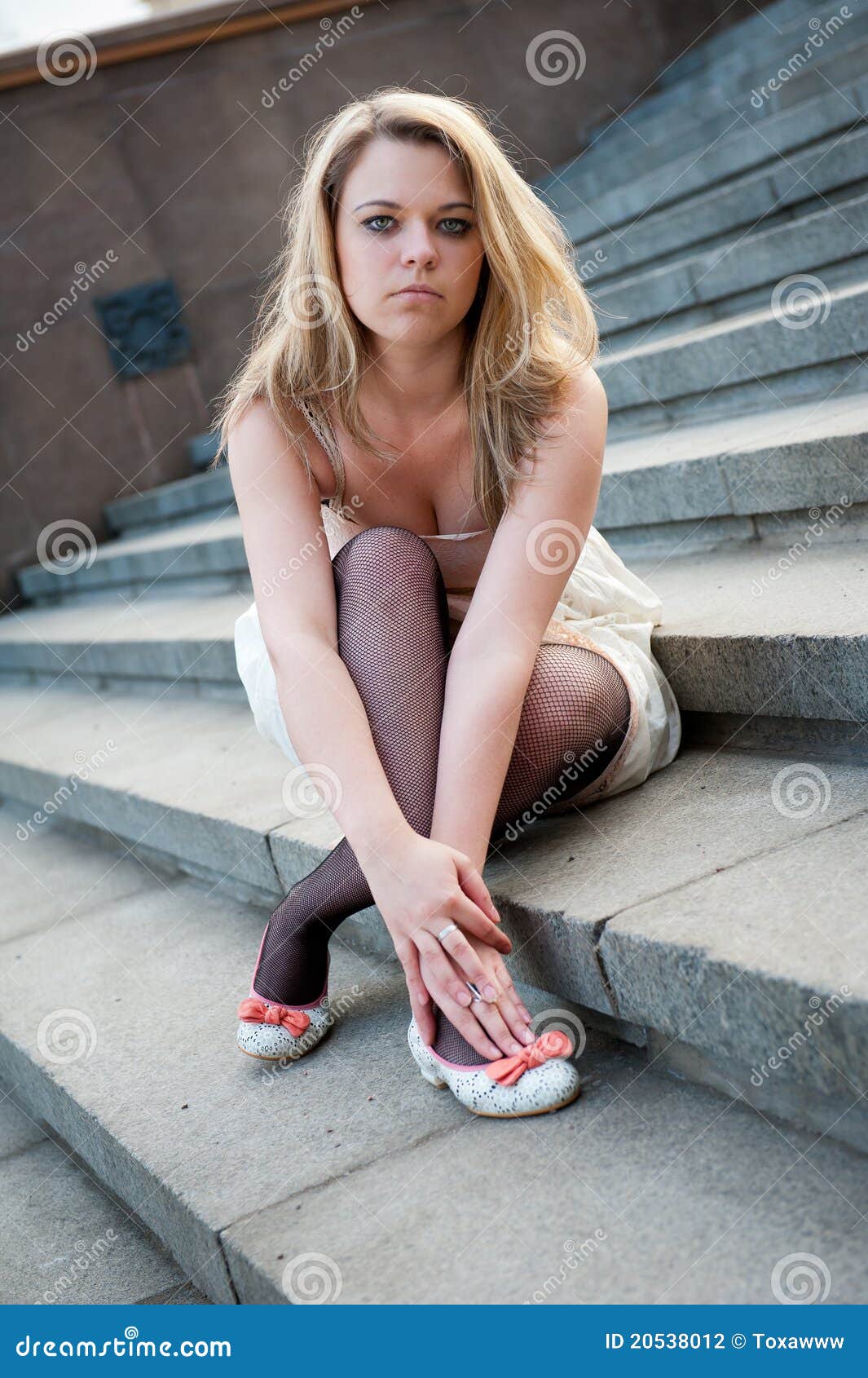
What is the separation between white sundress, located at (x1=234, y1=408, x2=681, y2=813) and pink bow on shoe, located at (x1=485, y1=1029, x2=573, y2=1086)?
499 millimetres

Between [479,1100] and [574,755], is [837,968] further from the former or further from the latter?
[574,755]

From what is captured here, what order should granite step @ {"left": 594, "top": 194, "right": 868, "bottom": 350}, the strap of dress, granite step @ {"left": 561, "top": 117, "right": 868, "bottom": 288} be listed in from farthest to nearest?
1. granite step @ {"left": 561, "top": 117, "right": 868, "bottom": 288}
2. granite step @ {"left": 594, "top": 194, "right": 868, "bottom": 350}
3. the strap of dress

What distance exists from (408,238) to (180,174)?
4.79 metres

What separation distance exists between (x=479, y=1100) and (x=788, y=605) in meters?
0.97

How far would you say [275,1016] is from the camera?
6.00 feet

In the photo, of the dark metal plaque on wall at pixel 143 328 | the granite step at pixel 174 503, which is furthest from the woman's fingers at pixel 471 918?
the dark metal plaque on wall at pixel 143 328

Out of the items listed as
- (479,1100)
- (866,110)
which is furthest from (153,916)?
(866,110)

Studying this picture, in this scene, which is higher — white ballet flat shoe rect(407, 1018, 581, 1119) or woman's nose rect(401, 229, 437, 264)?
woman's nose rect(401, 229, 437, 264)

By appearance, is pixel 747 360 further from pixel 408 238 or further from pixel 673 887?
pixel 673 887

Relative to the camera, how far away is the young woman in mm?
1604
